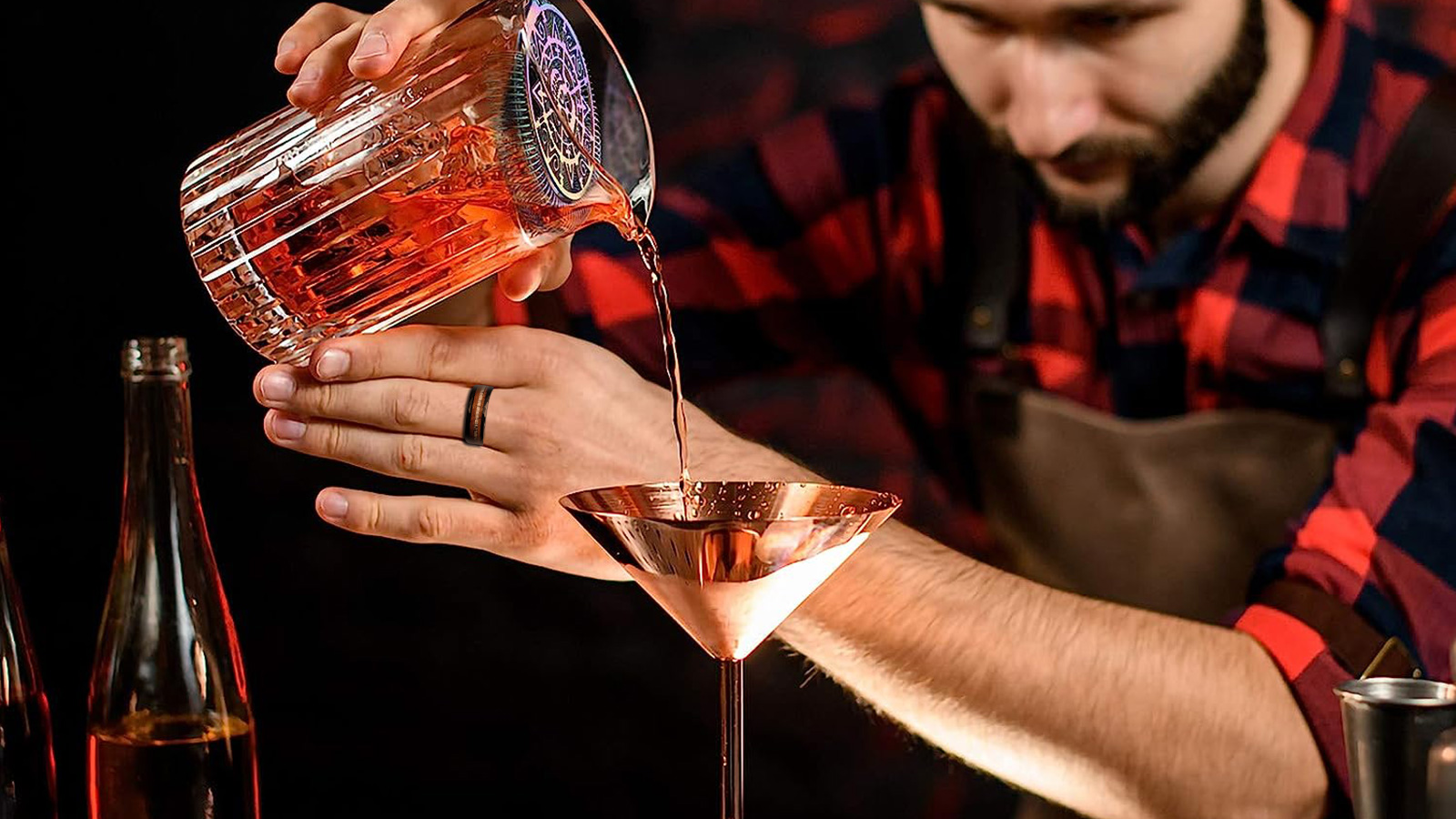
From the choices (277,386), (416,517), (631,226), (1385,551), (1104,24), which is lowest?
(1385,551)

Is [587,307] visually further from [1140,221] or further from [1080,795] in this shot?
[1080,795]

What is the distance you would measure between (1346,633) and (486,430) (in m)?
0.78

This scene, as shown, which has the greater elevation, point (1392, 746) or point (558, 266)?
point (558, 266)

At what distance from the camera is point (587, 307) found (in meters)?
1.69

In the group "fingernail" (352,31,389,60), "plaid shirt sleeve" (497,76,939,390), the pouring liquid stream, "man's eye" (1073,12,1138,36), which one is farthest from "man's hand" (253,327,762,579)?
"man's eye" (1073,12,1138,36)

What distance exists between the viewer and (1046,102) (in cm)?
161

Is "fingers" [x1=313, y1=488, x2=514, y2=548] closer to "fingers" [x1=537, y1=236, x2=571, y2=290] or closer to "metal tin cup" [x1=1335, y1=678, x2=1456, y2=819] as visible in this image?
"fingers" [x1=537, y1=236, x2=571, y2=290]

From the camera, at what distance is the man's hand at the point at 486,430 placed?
108 cm

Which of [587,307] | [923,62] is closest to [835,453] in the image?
[587,307]

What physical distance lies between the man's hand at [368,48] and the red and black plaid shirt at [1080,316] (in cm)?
40

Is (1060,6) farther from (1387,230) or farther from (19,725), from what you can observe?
(19,725)

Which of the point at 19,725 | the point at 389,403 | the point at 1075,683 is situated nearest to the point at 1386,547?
the point at 1075,683

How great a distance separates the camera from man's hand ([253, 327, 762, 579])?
1.08 metres

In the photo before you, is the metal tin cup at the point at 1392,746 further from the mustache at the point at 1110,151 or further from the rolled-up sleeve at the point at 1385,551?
the mustache at the point at 1110,151
